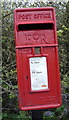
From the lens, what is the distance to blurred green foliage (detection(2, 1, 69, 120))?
134 inches

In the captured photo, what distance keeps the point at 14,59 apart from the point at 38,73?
67.2 inches

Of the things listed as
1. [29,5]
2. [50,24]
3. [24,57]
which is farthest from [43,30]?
[29,5]

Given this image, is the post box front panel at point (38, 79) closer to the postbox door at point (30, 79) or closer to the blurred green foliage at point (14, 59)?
the postbox door at point (30, 79)

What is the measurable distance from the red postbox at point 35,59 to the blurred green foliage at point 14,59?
4.42 feet

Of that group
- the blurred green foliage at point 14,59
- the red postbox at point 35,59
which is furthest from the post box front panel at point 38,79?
the blurred green foliage at point 14,59

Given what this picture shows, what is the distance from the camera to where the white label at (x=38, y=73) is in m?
1.97

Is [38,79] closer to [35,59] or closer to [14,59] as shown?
[35,59]

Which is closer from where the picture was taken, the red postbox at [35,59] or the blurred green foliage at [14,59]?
the red postbox at [35,59]

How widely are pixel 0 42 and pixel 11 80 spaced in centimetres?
78

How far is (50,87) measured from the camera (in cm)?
200

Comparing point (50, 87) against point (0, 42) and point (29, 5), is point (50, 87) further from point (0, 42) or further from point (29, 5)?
point (29, 5)

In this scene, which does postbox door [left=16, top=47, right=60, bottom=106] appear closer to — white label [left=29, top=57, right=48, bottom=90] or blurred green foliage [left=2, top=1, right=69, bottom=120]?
white label [left=29, top=57, right=48, bottom=90]

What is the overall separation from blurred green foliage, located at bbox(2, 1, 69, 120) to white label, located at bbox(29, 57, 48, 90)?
4.52 feet

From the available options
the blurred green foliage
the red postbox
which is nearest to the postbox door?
the red postbox
